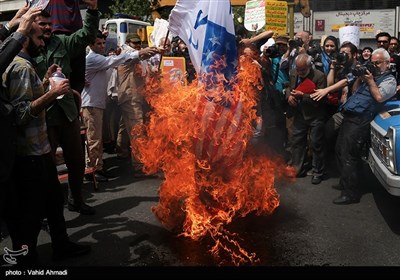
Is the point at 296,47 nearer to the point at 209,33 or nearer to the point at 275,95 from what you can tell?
the point at 275,95

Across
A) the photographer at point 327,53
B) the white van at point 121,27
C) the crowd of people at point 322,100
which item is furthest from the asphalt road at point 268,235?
the white van at point 121,27

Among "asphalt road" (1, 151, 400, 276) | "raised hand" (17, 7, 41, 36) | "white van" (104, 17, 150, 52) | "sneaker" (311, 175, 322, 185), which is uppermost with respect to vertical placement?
"raised hand" (17, 7, 41, 36)

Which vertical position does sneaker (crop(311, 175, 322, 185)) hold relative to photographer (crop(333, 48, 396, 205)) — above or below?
below

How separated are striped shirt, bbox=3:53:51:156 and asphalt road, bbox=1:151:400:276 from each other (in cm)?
100

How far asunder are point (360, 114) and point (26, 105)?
3.87 m

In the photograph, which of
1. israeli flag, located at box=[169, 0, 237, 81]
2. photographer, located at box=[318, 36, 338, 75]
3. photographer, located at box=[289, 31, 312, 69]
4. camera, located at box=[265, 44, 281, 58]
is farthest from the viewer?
photographer, located at box=[289, 31, 312, 69]

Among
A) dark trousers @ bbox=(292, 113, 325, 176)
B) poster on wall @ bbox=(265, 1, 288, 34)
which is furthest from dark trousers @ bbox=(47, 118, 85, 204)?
poster on wall @ bbox=(265, 1, 288, 34)

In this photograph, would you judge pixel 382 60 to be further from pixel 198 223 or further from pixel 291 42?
pixel 198 223

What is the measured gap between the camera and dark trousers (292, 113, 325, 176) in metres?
6.03

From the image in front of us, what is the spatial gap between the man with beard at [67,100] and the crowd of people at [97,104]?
0.01 meters

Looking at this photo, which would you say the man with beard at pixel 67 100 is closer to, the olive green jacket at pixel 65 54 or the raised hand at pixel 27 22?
the olive green jacket at pixel 65 54

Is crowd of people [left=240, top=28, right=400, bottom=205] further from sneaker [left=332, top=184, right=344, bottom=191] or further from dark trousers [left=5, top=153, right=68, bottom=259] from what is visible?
dark trousers [left=5, top=153, right=68, bottom=259]

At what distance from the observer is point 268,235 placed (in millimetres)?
4008

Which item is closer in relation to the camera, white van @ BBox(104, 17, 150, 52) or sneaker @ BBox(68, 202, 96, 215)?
sneaker @ BBox(68, 202, 96, 215)
